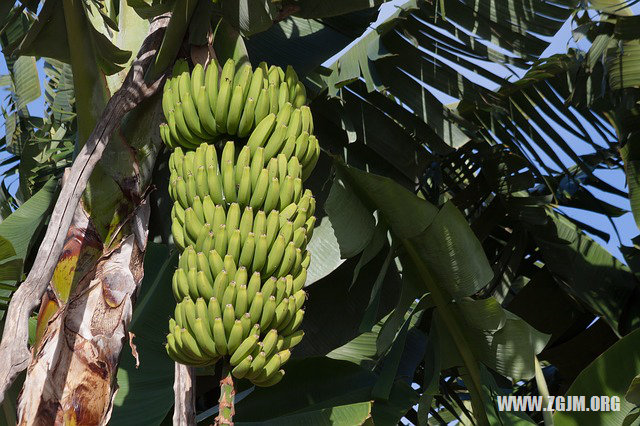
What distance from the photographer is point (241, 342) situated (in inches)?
44.8

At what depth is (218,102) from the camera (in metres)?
1.39

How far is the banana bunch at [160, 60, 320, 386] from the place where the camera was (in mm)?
1142

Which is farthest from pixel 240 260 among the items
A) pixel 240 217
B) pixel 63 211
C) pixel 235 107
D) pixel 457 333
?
pixel 457 333

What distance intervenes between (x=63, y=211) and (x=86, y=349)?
28 cm

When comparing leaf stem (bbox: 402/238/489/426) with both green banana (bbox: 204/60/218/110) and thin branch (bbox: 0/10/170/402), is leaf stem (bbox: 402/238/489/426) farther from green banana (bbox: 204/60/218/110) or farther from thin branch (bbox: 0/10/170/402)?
thin branch (bbox: 0/10/170/402)

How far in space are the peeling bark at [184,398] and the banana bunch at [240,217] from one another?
0.23 metres

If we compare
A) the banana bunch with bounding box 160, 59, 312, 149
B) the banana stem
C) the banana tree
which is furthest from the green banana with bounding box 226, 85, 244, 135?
the banana stem

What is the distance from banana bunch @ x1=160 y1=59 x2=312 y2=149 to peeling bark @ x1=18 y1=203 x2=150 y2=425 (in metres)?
0.30

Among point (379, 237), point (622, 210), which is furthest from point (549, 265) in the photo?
point (379, 237)

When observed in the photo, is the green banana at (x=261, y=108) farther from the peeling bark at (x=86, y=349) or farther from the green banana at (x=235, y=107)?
the peeling bark at (x=86, y=349)

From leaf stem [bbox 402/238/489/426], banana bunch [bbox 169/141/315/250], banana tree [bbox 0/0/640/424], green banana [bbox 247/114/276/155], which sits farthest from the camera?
leaf stem [bbox 402/238/489/426]

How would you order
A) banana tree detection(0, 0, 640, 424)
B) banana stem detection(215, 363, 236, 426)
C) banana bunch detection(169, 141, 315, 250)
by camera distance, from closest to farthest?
banana stem detection(215, 363, 236, 426) → banana bunch detection(169, 141, 315, 250) → banana tree detection(0, 0, 640, 424)

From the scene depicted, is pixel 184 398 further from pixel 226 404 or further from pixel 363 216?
pixel 363 216

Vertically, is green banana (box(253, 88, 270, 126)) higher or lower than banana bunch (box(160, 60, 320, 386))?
higher
